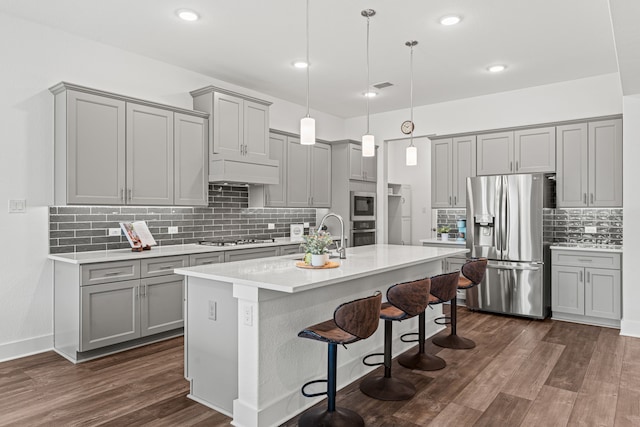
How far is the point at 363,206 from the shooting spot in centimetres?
663

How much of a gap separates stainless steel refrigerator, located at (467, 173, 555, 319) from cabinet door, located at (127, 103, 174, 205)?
3723 mm

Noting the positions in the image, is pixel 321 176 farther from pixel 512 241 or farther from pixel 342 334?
pixel 342 334

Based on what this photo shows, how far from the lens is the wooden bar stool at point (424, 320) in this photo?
346 centimetres

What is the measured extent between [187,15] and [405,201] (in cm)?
586

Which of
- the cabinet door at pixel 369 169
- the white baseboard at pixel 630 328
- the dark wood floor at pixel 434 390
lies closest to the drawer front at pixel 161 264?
the dark wood floor at pixel 434 390

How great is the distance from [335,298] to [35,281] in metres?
2.79

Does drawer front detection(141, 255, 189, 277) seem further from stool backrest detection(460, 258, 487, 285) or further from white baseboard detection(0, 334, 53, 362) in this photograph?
stool backrest detection(460, 258, 487, 285)

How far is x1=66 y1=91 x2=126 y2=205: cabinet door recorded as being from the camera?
371 cm

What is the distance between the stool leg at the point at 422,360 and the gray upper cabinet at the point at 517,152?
2.98 m

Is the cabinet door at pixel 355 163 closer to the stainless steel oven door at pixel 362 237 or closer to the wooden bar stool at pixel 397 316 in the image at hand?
the stainless steel oven door at pixel 362 237

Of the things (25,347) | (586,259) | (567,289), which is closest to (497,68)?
(586,259)

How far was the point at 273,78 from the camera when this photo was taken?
522 centimetres

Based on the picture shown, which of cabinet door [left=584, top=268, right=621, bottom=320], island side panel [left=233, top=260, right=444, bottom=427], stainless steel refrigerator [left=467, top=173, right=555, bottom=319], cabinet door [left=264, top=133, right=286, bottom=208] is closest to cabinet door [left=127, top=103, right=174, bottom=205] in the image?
cabinet door [left=264, top=133, right=286, bottom=208]

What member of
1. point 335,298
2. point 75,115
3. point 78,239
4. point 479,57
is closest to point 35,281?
point 78,239
